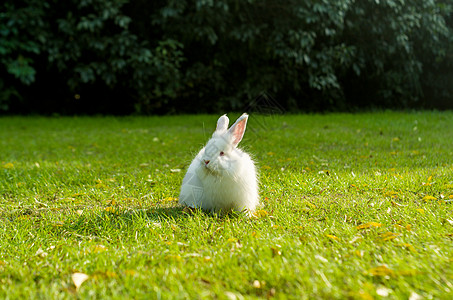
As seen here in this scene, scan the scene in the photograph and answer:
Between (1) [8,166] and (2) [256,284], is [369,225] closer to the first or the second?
(2) [256,284]

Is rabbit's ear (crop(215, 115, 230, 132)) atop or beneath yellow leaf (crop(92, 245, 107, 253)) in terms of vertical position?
atop

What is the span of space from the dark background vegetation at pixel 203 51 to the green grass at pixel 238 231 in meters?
5.71

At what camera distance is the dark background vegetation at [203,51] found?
9.93 metres

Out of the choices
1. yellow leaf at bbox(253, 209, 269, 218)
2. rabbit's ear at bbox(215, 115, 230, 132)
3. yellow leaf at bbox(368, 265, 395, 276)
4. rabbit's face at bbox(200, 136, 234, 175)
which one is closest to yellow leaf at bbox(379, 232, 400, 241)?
yellow leaf at bbox(368, 265, 395, 276)

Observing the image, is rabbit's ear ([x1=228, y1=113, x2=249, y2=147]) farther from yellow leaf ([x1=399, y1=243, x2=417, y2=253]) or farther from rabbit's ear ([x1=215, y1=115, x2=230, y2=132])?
yellow leaf ([x1=399, y1=243, x2=417, y2=253])

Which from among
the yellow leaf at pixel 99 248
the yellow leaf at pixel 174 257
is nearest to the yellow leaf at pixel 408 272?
the yellow leaf at pixel 174 257

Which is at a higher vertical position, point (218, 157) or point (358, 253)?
point (218, 157)

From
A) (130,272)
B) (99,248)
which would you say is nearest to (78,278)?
(130,272)

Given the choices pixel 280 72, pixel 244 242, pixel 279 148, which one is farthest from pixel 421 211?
pixel 280 72

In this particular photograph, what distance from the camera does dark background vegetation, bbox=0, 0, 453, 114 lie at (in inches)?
391

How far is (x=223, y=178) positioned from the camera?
2.59 metres

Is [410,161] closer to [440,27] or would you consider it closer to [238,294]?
[238,294]

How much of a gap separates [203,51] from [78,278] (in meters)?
10.1

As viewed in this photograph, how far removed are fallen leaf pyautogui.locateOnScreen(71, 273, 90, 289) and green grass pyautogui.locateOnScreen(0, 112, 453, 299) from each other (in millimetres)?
Answer: 23
